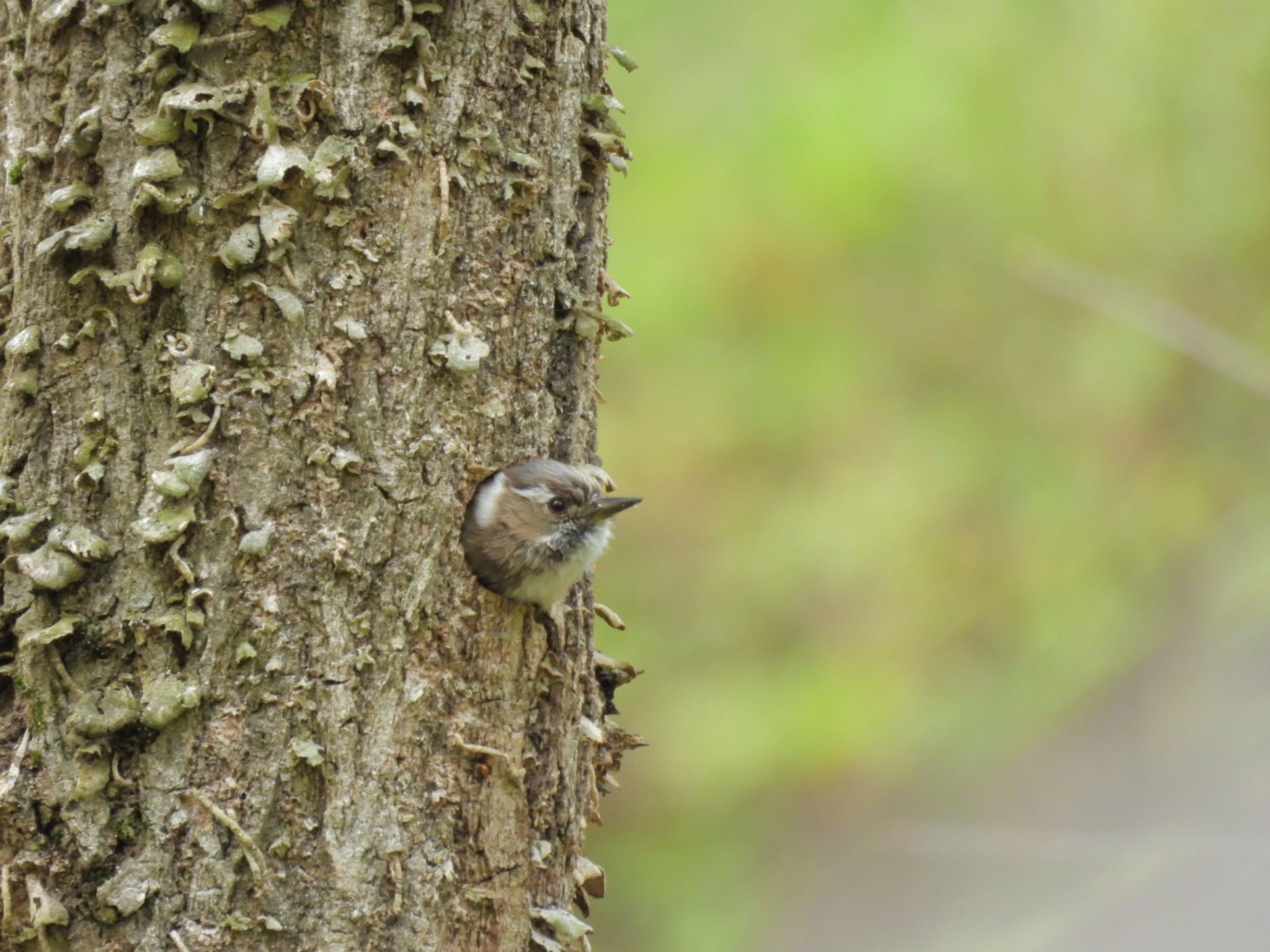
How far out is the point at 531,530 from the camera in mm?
1608

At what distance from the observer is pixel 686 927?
179 inches

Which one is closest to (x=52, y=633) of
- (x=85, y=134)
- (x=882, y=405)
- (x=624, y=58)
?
(x=85, y=134)

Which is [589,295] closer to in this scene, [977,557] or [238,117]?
[238,117]

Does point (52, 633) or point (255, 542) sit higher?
point (255, 542)

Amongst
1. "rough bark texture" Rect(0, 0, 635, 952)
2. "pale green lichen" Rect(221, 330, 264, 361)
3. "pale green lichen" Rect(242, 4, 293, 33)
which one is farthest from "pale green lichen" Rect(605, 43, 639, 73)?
"pale green lichen" Rect(221, 330, 264, 361)

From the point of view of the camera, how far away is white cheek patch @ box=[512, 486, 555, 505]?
1.68 m

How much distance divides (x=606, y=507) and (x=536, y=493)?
0.15 metres

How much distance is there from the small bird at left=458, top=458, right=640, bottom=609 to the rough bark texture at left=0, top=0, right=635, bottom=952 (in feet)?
0.14

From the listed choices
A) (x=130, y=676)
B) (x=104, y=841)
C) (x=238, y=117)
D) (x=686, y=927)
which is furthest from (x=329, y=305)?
(x=686, y=927)

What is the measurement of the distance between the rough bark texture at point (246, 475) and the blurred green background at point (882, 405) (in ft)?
9.08

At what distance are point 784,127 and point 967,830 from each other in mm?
3269

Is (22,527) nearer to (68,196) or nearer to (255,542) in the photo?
(255,542)

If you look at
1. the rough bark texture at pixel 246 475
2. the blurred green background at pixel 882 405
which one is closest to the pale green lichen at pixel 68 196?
the rough bark texture at pixel 246 475

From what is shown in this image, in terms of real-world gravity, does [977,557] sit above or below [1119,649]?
above
